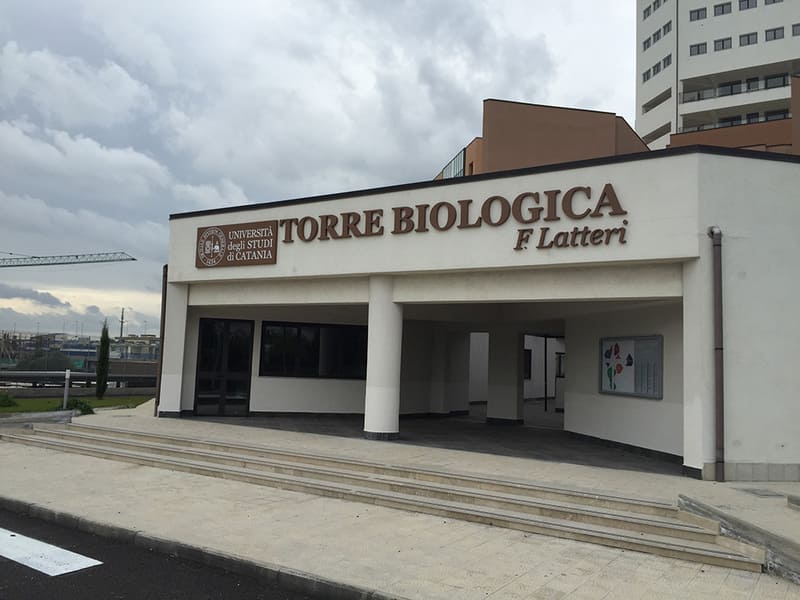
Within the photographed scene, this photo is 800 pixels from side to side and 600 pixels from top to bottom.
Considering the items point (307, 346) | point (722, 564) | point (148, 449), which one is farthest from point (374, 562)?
point (307, 346)

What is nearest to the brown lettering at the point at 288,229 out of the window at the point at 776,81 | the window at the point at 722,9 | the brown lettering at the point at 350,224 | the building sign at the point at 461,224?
the building sign at the point at 461,224

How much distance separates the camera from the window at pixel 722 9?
5116 cm

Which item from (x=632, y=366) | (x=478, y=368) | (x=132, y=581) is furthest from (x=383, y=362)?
(x=478, y=368)

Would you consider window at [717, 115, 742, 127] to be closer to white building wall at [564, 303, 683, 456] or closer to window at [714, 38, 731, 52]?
window at [714, 38, 731, 52]

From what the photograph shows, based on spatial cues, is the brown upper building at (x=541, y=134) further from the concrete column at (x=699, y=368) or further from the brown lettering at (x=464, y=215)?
the concrete column at (x=699, y=368)

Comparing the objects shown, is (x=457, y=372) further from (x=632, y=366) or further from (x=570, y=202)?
(x=570, y=202)

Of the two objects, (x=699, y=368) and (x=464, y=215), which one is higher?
(x=464, y=215)

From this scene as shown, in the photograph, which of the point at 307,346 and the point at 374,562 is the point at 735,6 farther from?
the point at 374,562

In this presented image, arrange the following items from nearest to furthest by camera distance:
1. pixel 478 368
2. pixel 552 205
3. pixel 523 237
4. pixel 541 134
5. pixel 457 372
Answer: pixel 552 205
pixel 523 237
pixel 541 134
pixel 457 372
pixel 478 368

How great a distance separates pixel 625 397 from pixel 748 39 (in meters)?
48.5

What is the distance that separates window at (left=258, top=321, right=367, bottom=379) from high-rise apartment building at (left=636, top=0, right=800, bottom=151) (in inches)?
1570

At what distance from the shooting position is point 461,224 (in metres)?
12.7

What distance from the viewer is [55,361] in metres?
41.4

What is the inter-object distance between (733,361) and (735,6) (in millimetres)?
52480
